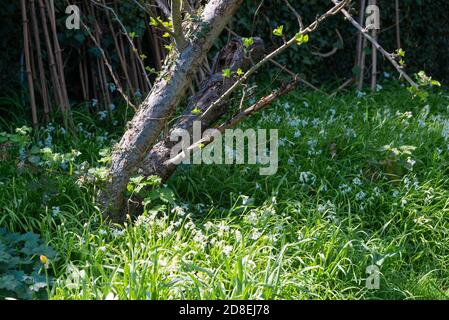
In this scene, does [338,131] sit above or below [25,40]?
below

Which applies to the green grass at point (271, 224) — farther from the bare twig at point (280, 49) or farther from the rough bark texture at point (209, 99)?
the bare twig at point (280, 49)

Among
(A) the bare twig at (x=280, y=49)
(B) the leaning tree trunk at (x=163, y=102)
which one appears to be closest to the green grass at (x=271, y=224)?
(B) the leaning tree trunk at (x=163, y=102)

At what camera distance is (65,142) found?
16.6 ft

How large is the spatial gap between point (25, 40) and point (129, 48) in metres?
0.90

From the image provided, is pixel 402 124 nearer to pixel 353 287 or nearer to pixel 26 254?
pixel 353 287

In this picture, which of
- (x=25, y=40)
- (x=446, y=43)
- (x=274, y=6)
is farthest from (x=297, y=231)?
(x=446, y=43)

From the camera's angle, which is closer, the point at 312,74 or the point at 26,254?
the point at 26,254

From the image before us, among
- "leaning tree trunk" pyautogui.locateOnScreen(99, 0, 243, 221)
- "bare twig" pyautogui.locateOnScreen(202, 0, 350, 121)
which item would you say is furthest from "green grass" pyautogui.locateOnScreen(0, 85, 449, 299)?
"bare twig" pyautogui.locateOnScreen(202, 0, 350, 121)

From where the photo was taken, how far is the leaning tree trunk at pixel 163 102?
3.84 m

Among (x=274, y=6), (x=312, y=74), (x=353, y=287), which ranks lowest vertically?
(x=353, y=287)

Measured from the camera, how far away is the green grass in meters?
3.25

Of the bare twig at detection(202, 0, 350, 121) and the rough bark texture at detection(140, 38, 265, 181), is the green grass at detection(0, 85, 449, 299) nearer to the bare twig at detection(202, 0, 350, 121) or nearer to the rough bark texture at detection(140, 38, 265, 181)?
the rough bark texture at detection(140, 38, 265, 181)

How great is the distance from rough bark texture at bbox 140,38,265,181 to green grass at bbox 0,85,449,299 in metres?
0.24

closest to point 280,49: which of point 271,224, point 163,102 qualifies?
point 163,102
